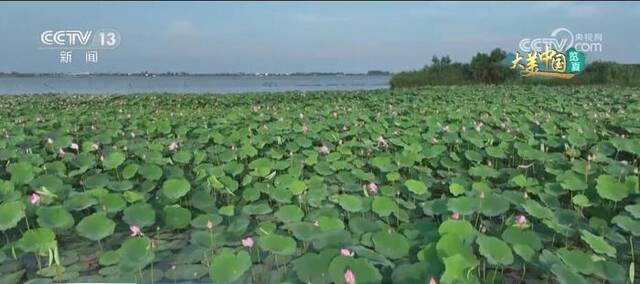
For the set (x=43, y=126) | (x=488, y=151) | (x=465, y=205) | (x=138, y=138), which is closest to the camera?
(x=465, y=205)

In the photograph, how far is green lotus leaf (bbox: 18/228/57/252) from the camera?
1581mm

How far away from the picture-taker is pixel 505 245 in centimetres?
143

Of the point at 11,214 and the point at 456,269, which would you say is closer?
the point at 456,269

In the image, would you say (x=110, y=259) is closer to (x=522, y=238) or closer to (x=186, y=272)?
(x=186, y=272)

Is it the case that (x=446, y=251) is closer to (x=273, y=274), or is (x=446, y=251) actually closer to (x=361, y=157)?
(x=273, y=274)

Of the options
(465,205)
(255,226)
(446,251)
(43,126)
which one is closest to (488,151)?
(465,205)

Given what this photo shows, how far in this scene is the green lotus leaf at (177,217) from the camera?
1952 millimetres

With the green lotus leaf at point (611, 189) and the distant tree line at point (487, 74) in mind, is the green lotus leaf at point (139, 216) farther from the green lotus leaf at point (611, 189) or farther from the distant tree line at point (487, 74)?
the distant tree line at point (487, 74)

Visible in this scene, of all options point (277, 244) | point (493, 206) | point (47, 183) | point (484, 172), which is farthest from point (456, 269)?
point (47, 183)

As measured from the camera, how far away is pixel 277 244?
1.55 metres

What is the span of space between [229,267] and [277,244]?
21 cm

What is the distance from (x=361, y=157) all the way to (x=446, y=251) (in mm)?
1740

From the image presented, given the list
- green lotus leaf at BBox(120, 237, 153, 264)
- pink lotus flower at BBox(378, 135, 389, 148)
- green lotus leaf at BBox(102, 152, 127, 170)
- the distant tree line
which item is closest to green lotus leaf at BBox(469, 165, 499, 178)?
pink lotus flower at BBox(378, 135, 389, 148)

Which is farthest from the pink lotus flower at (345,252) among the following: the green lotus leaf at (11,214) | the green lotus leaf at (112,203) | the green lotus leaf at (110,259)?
Result: the green lotus leaf at (11,214)
